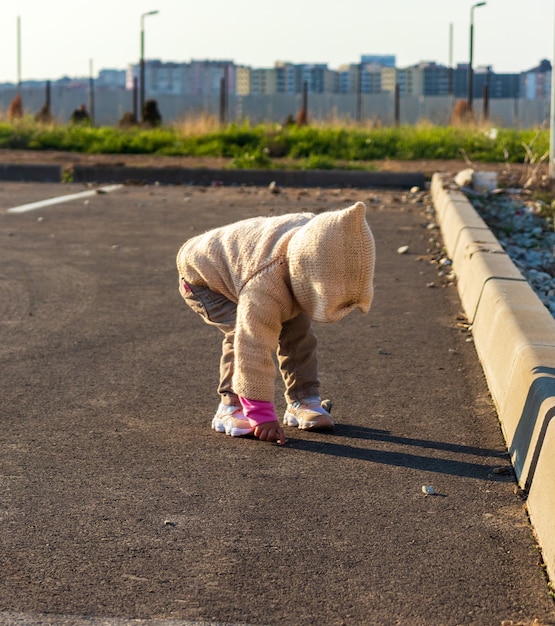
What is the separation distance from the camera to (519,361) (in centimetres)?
466

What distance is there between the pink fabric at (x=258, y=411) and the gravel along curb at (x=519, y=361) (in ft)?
3.17

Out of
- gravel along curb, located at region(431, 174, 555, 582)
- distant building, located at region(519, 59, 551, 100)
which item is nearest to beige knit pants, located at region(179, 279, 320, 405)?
gravel along curb, located at region(431, 174, 555, 582)

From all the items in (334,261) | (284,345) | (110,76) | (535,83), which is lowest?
(284,345)

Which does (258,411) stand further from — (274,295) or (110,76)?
(110,76)

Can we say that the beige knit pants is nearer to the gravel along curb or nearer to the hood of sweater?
the hood of sweater

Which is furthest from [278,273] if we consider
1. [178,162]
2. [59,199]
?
[178,162]

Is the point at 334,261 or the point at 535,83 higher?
the point at 535,83

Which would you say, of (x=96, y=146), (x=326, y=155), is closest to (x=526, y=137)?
(x=326, y=155)

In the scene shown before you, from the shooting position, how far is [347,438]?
468 centimetres

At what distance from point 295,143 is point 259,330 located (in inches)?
718

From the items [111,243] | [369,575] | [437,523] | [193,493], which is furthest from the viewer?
[111,243]

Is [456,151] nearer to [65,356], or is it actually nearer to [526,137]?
[526,137]

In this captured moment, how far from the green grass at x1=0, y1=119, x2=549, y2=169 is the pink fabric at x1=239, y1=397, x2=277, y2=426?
51.1ft

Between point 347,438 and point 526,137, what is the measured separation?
18.7 meters
